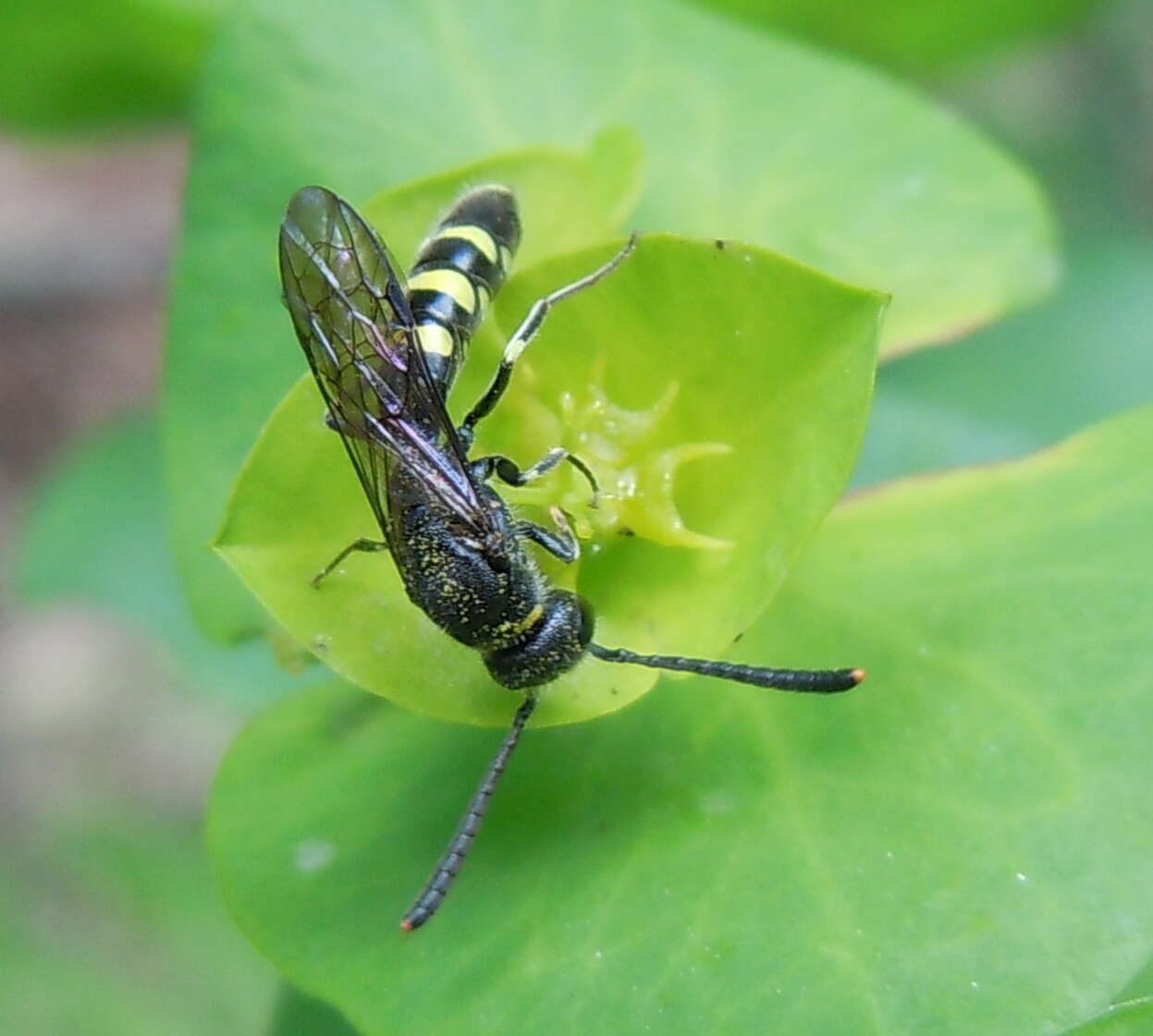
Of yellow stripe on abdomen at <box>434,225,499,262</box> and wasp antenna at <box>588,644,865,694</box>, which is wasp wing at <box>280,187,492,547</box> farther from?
wasp antenna at <box>588,644,865,694</box>

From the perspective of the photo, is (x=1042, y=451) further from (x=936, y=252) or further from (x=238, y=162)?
(x=238, y=162)

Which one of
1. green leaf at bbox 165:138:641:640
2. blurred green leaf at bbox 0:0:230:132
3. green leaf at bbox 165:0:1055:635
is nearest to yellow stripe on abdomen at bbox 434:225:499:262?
green leaf at bbox 165:138:641:640

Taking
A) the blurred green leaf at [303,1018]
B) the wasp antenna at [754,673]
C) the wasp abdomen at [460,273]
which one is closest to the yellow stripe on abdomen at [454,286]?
the wasp abdomen at [460,273]

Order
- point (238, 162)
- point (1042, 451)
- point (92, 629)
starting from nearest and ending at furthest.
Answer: point (1042, 451) → point (238, 162) → point (92, 629)

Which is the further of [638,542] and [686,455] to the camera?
[638,542]

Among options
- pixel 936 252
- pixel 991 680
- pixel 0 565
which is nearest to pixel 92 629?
pixel 0 565

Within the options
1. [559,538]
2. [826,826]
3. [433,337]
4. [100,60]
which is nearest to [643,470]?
[559,538]

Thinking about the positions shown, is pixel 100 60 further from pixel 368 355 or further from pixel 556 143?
pixel 368 355
